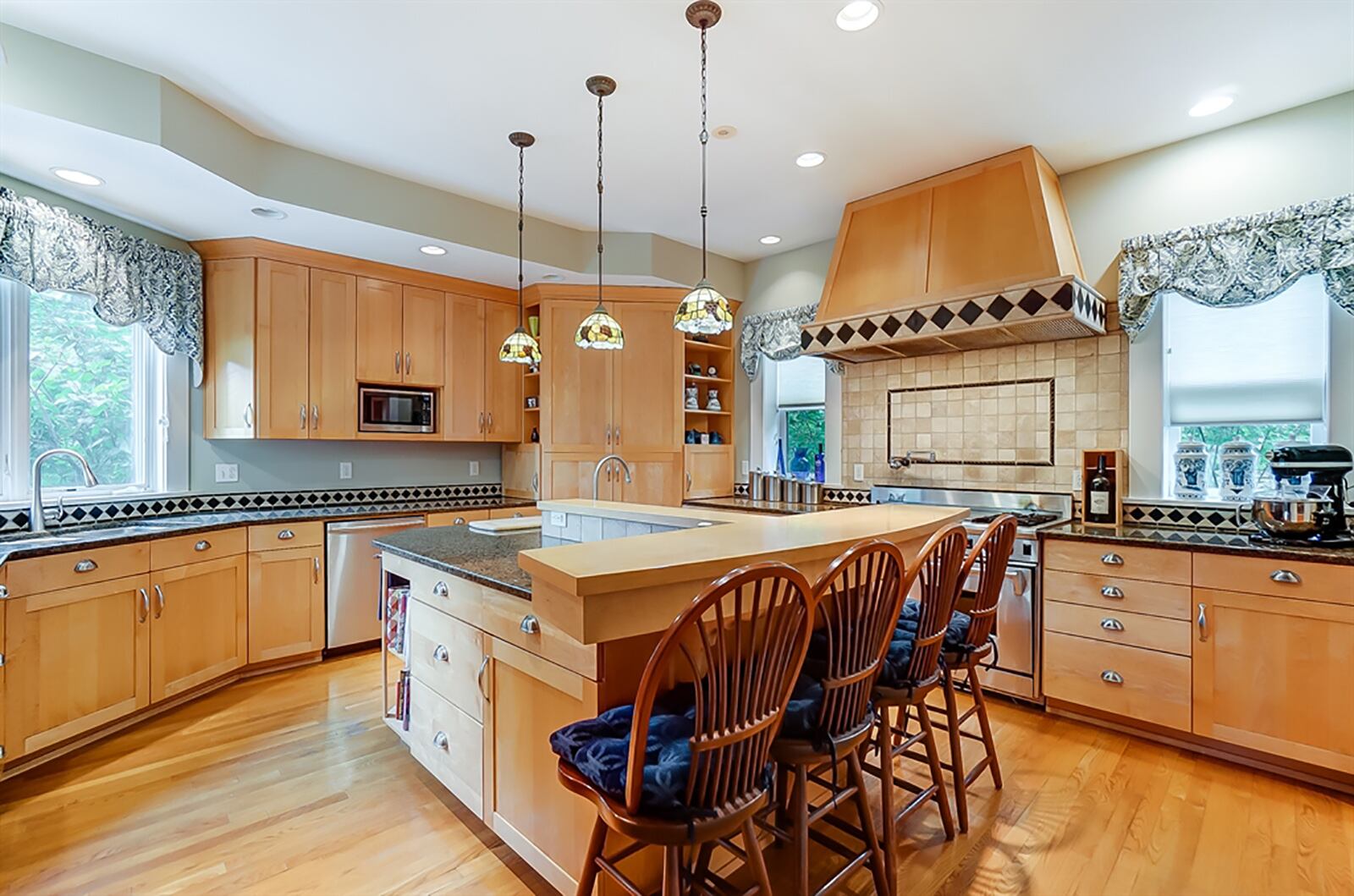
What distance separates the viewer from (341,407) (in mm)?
4164

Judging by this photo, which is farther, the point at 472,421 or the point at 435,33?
the point at 472,421

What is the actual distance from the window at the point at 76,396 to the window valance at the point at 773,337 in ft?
12.4

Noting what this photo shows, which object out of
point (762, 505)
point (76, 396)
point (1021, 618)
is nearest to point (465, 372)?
point (76, 396)

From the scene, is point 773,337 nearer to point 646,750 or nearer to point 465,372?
point 465,372

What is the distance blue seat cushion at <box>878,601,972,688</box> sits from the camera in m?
1.85

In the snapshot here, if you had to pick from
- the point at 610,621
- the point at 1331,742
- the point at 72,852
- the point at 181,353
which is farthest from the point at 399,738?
the point at 1331,742

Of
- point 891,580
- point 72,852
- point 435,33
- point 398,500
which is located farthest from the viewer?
point 398,500

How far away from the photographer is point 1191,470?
3156mm

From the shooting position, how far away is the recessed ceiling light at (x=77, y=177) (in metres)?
2.80

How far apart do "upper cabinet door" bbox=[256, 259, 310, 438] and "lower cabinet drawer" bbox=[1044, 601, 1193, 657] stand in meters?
4.28

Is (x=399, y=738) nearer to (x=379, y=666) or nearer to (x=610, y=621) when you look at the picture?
(x=379, y=666)

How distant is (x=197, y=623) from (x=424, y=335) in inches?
86.1

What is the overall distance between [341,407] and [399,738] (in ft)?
7.41

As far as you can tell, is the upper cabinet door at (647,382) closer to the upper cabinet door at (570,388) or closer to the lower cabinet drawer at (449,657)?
the upper cabinet door at (570,388)
